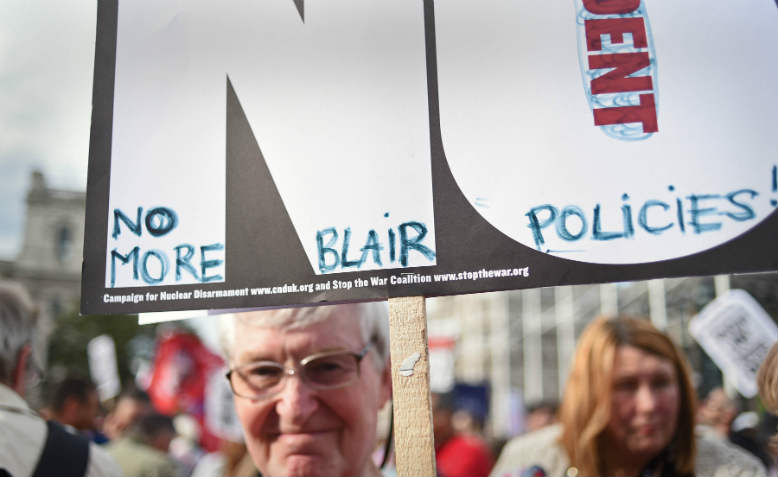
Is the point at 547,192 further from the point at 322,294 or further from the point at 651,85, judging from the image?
the point at 322,294

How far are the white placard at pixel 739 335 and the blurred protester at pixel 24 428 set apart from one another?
2.72 meters

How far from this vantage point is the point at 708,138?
1675 millimetres

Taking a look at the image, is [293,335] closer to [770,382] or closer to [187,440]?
[770,382]

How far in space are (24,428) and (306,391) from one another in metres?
0.92

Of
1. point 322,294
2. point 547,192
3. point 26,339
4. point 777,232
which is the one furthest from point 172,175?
point 777,232

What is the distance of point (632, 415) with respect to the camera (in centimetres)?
271

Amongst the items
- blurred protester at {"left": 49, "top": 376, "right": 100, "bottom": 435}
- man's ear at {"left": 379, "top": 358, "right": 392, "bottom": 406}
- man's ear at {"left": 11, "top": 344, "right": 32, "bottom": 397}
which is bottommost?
blurred protester at {"left": 49, "top": 376, "right": 100, "bottom": 435}

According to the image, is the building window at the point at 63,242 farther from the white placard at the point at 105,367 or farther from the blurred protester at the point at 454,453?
the blurred protester at the point at 454,453

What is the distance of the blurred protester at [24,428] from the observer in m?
2.30

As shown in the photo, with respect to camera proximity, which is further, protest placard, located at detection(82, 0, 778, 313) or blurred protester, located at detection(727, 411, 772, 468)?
blurred protester, located at detection(727, 411, 772, 468)

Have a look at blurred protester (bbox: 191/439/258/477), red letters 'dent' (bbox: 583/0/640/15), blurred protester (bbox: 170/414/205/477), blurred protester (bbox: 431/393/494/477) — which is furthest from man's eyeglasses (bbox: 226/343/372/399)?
blurred protester (bbox: 170/414/205/477)

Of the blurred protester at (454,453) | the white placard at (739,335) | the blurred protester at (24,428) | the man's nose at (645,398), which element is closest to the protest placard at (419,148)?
the blurred protester at (24,428)

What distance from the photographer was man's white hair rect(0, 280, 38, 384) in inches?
99.7

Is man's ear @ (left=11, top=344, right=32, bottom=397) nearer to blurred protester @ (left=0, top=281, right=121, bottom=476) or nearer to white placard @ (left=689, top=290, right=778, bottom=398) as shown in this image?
blurred protester @ (left=0, top=281, right=121, bottom=476)
